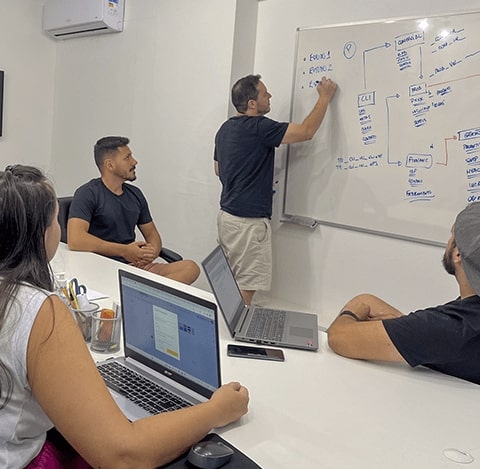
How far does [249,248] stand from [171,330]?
210 centimetres

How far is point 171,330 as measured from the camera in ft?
4.09

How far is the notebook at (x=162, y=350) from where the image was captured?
3.85 feet

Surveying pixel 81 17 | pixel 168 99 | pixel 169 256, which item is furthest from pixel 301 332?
pixel 81 17

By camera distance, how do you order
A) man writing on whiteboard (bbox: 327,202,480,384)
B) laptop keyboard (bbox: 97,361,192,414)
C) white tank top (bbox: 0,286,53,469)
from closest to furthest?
white tank top (bbox: 0,286,53,469), laptop keyboard (bbox: 97,361,192,414), man writing on whiteboard (bbox: 327,202,480,384)

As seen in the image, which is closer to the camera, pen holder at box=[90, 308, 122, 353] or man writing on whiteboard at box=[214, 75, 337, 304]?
pen holder at box=[90, 308, 122, 353]

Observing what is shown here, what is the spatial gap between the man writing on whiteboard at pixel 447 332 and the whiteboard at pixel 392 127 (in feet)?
4.43

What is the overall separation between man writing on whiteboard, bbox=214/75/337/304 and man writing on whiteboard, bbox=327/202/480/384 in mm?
1779

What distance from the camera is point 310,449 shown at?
1.10 metres

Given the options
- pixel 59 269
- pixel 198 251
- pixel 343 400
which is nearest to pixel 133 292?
pixel 343 400

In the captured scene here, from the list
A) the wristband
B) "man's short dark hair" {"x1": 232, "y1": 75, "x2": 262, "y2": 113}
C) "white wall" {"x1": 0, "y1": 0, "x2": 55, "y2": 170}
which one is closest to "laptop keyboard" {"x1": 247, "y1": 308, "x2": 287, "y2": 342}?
the wristband

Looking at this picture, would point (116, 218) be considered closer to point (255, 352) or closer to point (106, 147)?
point (106, 147)

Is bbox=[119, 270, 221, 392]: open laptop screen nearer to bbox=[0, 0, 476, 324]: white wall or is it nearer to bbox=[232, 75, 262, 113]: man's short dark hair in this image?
bbox=[0, 0, 476, 324]: white wall

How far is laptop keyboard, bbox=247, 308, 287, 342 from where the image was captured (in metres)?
1.71

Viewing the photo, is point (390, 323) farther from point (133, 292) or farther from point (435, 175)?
point (435, 175)
